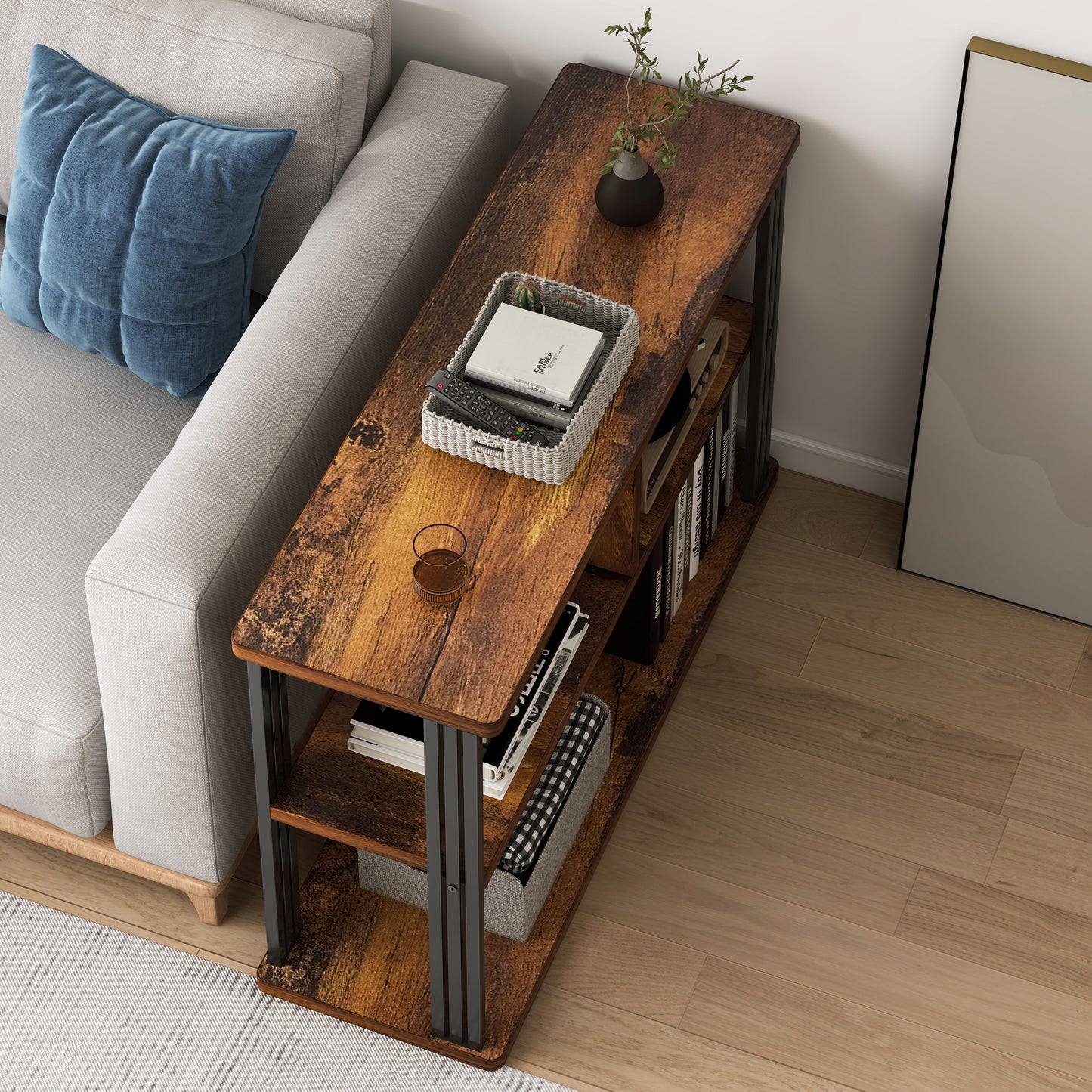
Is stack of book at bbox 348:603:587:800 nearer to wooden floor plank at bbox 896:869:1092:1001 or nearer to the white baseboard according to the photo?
wooden floor plank at bbox 896:869:1092:1001

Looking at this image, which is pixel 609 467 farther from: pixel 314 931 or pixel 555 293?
pixel 314 931

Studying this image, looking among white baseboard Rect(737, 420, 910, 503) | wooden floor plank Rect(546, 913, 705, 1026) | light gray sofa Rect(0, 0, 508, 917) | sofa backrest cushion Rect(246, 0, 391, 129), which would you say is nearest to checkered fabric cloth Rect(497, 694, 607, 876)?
wooden floor plank Rect(546, 913, 705, 1026)

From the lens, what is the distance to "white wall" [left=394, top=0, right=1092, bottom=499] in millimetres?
1984

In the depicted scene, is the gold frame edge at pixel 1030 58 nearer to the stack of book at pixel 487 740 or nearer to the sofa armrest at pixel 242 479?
the sofa armrest at pixel 242 479

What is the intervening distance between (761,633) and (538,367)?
856mm

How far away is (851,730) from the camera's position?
7.53ft

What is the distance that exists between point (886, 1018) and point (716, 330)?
0.99m

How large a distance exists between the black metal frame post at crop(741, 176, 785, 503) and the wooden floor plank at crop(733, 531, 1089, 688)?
119 mm

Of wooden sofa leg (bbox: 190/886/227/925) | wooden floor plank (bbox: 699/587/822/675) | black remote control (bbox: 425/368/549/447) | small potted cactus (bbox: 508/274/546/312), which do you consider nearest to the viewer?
black remote control (bbox: 425/368/549/447)

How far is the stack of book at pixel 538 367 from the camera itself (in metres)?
1.70

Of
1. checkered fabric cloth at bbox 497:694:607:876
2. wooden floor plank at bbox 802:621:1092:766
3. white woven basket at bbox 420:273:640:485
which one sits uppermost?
white woven basket at bbox 420:273:640:485

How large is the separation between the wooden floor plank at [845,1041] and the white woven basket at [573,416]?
0.79 metres

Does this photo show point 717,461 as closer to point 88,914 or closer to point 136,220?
point 136,220

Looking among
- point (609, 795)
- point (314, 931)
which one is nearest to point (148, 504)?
point (314, 931)
